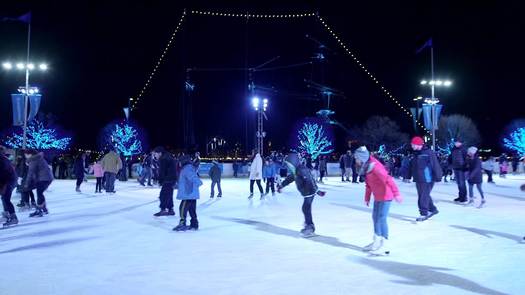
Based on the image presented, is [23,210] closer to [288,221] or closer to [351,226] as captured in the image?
[288,221]

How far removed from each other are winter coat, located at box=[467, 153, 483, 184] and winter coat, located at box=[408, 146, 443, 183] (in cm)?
339

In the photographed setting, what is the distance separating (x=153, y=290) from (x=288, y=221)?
209 inches

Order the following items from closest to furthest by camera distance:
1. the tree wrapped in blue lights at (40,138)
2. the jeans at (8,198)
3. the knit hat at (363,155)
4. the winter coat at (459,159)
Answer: the knit hat at (363,155) → the jeans at (8,198) → the winter coat at (459,159) → the tree wrapped in blue lights at (40,138)

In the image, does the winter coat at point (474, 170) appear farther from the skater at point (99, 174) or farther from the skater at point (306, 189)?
the skater at point (99, 174)

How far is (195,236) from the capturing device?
26.0 feet

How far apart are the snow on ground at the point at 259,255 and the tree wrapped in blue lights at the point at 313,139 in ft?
147

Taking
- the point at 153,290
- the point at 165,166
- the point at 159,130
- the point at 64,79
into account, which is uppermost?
the point at 64,79

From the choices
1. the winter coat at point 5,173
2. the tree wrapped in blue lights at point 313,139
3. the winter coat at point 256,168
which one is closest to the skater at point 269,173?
the winter coat at point 256,168

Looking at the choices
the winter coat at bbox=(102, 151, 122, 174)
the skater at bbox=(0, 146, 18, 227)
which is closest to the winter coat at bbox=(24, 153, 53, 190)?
the skater at bbox=(0, 146, 18, 227)

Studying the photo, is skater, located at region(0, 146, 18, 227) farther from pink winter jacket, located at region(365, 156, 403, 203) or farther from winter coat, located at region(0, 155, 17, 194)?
pink winter jacket, located at region(365, 156, 403, 203)

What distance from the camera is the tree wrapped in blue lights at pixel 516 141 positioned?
6122 centimetres

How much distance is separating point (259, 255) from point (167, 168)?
15.9 feet

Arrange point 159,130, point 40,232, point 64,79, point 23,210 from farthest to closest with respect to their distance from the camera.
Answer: point 64,79 → point 159,130 → point 23,210 → point 40,232

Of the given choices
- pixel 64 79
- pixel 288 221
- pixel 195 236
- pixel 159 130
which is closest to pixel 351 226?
pixel 288 221
